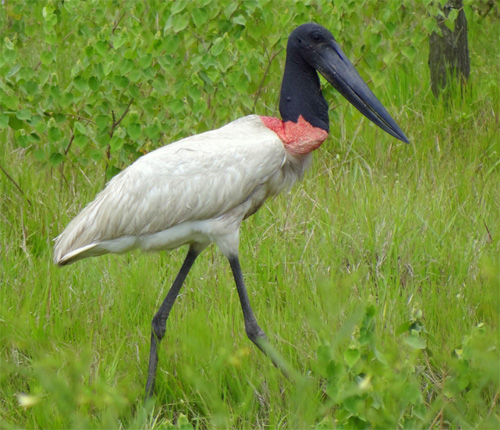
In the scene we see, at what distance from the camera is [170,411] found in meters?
3.44

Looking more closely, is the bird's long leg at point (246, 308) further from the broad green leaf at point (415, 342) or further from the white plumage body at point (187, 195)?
the broad green leaf at point (415, 342)

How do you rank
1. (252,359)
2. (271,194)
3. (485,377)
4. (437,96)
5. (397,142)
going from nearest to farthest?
(485,377) → (252,359) → (271,194) → (397,142) → (437,96)

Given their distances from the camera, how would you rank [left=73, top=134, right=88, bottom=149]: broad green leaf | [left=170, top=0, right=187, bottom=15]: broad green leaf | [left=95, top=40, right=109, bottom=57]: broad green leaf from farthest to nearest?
1. [left=73, top=134, right=88, bottom=149]: broad green leaf
2. [left=95, top=40, right=109, bottom=57]: broad green leaf
3. [left=170, top=0, right=187, bottom=15]: broad green leaf

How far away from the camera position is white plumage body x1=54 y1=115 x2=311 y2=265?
365 cm

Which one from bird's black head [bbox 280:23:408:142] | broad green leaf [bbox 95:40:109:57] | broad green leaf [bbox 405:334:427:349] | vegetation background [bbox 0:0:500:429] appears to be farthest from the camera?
broad green leaf [bbox 95:40:109:57]

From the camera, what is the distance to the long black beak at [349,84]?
3.91m

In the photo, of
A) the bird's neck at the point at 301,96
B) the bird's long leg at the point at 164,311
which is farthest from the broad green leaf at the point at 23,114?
the bird's neck at the point at 301,96

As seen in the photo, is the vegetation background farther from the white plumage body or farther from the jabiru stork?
the white plumage body

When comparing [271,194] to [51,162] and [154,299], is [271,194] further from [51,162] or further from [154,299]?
[51,162]

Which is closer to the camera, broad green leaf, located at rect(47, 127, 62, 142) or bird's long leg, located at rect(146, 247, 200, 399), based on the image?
bird's long leg, located at rect(146, 247, 200, 399)

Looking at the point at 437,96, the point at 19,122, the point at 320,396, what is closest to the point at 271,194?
the point at 320,396

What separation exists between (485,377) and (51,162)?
3.30m

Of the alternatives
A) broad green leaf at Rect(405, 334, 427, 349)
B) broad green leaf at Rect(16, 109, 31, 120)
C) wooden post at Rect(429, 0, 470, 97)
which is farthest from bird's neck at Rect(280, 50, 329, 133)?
wooden post at Rect(429, 0, 470, 97)

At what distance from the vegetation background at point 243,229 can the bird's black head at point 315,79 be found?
69 centimetres
